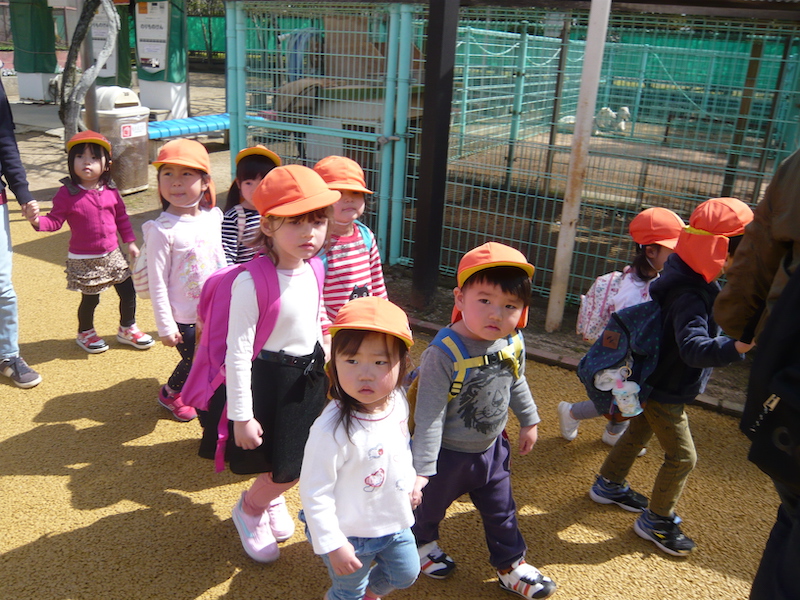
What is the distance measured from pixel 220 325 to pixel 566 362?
280 cm

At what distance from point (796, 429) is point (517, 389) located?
3.60 feet

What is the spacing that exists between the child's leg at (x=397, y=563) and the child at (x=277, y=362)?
0.53 meters

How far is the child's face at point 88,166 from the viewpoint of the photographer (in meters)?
4.05

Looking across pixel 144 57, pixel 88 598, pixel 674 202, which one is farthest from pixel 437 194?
pixel 144 57

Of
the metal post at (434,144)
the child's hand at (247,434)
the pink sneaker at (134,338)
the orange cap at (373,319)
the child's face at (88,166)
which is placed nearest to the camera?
the orange cap at (373,319)

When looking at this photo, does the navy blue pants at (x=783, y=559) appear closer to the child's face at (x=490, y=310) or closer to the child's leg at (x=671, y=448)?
the child's face at (x=490, y=310)

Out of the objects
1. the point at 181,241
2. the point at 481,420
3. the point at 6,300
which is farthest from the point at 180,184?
the point at 481,420

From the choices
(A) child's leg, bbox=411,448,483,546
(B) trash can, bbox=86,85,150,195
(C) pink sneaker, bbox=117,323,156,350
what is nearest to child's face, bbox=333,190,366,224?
(A) child's leg, bbox=411,448,483,546

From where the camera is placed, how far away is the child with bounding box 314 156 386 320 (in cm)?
313

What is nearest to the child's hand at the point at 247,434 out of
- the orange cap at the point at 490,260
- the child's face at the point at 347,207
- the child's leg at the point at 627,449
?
the orange cap at the point at 490,260

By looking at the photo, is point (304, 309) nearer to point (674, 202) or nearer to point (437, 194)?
point (437, 194)

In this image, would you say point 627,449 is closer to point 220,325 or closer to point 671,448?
point 671,448

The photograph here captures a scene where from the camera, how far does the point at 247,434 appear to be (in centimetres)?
237

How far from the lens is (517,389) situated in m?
2.53
